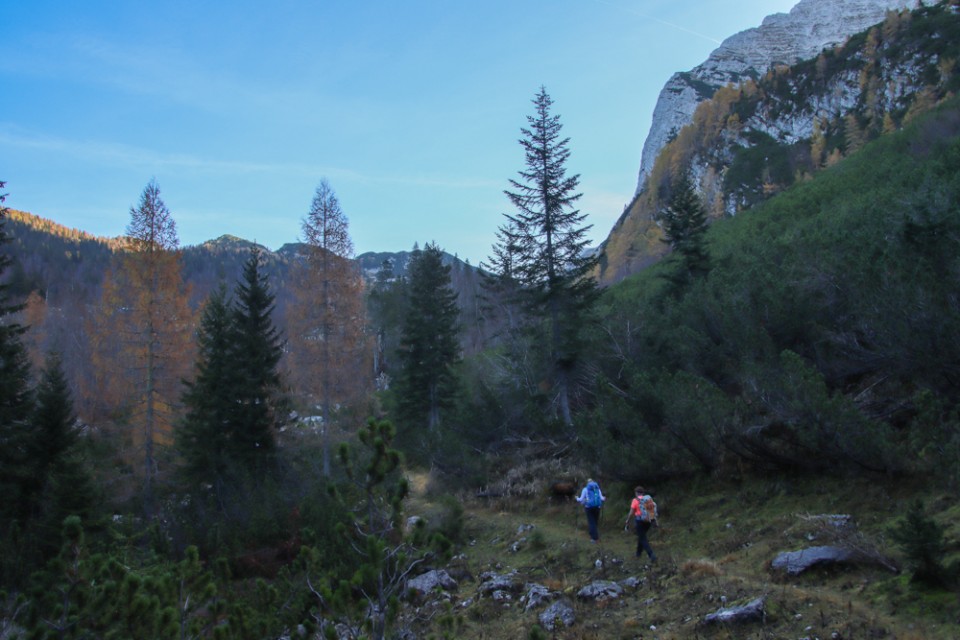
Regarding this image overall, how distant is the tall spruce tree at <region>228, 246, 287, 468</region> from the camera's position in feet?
67.0

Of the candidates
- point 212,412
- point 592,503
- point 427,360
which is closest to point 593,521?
point 592,503

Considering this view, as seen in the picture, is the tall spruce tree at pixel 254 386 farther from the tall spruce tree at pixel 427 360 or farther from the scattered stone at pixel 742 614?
the scattered stone at pixel 742 614

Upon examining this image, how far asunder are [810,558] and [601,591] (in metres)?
2.86

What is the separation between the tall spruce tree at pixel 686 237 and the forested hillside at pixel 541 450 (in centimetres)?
16

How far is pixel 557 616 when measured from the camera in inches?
302

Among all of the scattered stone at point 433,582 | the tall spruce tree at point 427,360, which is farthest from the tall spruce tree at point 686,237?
the scattered stone at point 433,582

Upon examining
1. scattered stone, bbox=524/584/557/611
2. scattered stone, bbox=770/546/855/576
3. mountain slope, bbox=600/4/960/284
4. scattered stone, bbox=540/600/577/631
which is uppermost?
mountain slope, bbox=600/4/960/284

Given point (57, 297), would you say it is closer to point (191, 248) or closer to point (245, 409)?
point (245, 409)

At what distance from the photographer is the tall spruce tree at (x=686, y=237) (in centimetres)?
2231

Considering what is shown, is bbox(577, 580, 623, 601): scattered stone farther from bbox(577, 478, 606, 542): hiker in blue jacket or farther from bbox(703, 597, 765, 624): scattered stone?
bbox(577, 478, 606, 542): hiker in blue jacket

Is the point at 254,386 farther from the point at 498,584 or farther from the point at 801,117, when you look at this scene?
the point at 801,117

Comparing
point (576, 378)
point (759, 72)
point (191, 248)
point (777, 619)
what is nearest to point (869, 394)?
point (777, 619)

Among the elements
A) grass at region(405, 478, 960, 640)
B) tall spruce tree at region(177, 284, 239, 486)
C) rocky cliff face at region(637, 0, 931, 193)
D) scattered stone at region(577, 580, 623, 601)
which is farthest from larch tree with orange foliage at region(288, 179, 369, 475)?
rocky cliff face at region(637, 0, 931, 193)

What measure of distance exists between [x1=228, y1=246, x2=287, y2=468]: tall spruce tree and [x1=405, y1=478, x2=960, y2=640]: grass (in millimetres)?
10703
